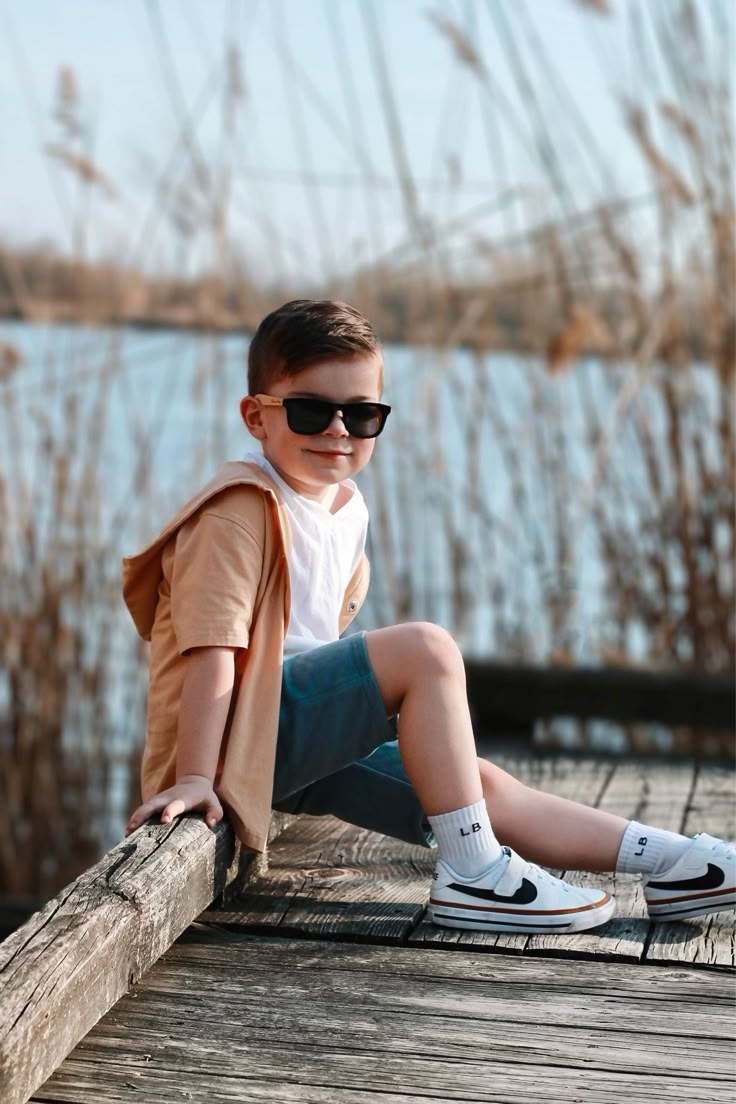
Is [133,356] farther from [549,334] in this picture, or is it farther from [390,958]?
[390,958]

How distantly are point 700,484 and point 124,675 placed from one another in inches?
61.3

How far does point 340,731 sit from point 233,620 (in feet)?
0.66

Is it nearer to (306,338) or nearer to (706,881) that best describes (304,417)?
(306,338)

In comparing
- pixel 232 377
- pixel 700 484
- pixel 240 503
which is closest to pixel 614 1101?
→ pixel 240 503

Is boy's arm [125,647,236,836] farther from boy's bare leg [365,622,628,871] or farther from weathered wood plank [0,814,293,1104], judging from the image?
boy's bare leg [365,622,628,871]

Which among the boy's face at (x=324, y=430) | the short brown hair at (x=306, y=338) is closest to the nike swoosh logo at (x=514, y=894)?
the boy's face at (x=324, y=430)

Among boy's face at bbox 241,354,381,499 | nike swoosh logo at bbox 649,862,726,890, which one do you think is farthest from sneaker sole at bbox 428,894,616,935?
boy's face at bbox 241,354,381,499

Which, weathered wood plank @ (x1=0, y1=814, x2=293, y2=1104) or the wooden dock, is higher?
weathered wood plank @ (x1=0, y1=814, x2=293, y2=1104)

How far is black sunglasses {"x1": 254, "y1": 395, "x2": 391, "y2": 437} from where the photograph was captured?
181 cm

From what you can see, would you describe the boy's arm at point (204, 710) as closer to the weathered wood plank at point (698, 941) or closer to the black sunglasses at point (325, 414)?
the black sunglasses at point (325, 414)

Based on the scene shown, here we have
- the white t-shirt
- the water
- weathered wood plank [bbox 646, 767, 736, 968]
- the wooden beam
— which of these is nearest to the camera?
weathered wood plank [bbox 646, 767, 736, 968]

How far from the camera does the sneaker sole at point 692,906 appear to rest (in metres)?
1.74

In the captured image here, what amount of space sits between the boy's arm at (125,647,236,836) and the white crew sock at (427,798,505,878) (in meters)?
0.27

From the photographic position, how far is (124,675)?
3.88 metres
